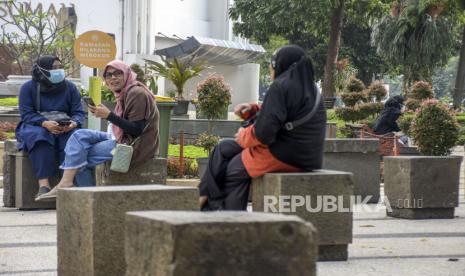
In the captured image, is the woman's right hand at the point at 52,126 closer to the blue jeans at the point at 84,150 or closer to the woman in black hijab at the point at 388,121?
the blue jeans at the point at 84,150

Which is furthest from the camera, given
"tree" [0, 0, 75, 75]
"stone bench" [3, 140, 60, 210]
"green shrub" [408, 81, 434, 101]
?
"tree" [0, 0, 75, 75]

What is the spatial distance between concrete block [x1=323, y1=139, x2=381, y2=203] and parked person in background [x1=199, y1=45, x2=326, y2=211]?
17.6ft

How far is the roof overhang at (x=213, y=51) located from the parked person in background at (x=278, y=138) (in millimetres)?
34499

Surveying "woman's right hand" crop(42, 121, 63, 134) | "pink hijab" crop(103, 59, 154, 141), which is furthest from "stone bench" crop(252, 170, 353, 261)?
"woman's right hand" crop(42, 121, 63, 134)

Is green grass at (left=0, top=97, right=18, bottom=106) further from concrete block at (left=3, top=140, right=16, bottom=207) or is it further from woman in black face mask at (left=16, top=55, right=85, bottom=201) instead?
woman in black face mask at (left=16, top=55, right=85, bottom=201)

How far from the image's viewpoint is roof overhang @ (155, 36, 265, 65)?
1779 inches

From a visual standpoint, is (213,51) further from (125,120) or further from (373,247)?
(373,247)

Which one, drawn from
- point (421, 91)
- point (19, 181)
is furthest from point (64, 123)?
point (421, 91)

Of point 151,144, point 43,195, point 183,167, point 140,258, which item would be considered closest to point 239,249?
point 140,258

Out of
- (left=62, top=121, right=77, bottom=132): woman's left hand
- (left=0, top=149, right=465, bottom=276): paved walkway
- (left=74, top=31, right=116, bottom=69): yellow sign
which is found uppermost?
(left=74, top=31, right=116, bottom=69): yellow sign

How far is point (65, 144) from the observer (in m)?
11.9

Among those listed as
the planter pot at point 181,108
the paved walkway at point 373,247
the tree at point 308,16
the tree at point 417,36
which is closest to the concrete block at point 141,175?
the paved walkway at point 373,247

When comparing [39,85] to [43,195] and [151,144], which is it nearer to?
[43,195]

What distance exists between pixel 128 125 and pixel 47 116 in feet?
6.47
